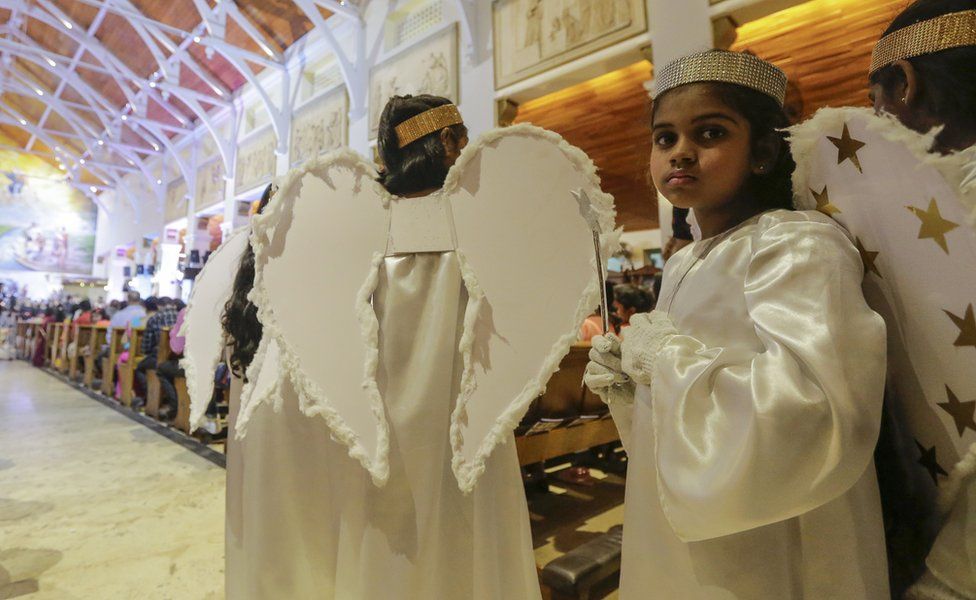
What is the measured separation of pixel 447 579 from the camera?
1245 millimetres

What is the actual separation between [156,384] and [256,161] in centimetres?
652

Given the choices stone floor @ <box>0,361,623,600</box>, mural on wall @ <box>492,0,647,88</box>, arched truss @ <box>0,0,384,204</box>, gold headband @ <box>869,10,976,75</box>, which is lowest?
stone floor @ <box>0,361,623,600</box>

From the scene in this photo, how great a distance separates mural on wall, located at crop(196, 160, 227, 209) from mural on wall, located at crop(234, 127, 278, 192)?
1.14 m

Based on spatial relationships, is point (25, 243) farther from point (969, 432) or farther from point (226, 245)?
point (969, 432)

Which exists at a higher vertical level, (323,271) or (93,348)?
(323,271)

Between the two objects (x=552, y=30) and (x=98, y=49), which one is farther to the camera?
(x=98, y=49)

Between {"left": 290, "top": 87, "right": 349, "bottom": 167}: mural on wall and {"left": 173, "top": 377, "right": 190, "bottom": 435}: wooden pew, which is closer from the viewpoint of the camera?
{"left": 173, "top": 377, "right": 190, "bottom": 435}: wooden pew

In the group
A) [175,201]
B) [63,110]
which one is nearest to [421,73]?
[175,201]

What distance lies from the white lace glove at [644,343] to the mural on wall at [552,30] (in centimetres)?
515

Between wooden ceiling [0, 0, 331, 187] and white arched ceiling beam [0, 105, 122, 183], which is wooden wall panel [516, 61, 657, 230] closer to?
wooden ceiling [0, 0, 331, 187]

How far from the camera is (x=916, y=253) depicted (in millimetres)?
657

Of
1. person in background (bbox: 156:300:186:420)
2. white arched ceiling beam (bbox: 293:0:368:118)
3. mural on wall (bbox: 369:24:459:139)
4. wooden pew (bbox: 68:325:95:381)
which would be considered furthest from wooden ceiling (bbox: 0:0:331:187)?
person in background (bbox: 156:300:186:420)

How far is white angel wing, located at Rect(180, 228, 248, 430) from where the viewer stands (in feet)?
5.23

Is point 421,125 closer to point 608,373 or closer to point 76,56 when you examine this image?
point 608,373
